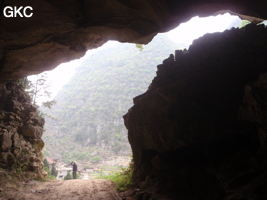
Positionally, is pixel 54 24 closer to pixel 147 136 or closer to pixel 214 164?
pixel 147 136

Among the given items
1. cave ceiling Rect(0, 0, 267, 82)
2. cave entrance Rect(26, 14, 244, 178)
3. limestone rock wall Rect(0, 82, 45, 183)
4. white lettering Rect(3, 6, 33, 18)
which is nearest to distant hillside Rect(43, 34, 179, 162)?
cave entrance Rect(26, 14, 244, 178)

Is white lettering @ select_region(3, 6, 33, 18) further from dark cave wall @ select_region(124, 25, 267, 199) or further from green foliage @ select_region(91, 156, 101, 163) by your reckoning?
green foliage @ select_region(91, 156, 101, 163)

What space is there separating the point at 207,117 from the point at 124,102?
7636 cm

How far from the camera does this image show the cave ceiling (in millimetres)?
7605

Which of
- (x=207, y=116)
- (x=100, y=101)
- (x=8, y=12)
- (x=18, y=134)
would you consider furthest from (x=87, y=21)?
(x=100, y=101)

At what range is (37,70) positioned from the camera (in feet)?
40.0

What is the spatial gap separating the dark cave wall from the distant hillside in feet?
165

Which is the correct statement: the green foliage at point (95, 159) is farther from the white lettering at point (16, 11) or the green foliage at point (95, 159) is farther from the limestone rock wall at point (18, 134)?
the white lettering at point (16, 11)

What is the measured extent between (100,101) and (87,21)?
270 feet

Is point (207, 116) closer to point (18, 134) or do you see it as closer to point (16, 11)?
point (16, 11)

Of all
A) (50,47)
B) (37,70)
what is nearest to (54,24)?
(50,47)

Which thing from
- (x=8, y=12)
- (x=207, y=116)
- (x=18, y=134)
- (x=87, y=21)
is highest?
(x=87, y=21)

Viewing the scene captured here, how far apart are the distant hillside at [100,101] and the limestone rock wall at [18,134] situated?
42.8 m

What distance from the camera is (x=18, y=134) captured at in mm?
13070
